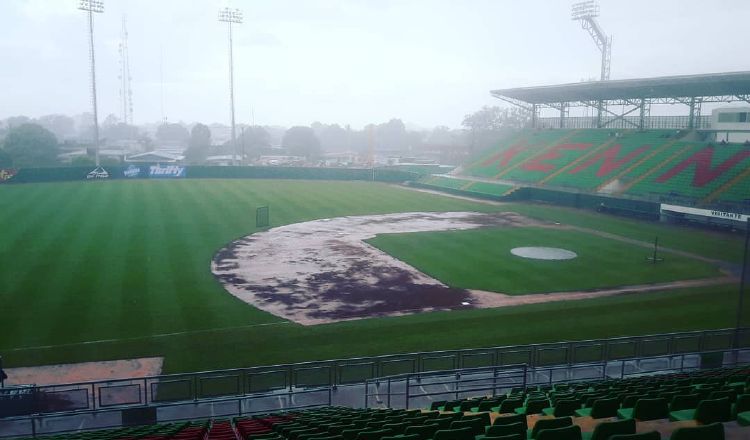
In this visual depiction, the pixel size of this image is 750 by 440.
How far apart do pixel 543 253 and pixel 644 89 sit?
115 feet

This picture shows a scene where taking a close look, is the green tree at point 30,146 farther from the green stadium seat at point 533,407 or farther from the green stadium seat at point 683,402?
the green stadium seat at point 683,402

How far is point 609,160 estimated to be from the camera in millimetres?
64250

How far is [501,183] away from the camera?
70750mm

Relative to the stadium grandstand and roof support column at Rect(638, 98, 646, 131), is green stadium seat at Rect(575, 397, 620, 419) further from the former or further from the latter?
roof support column at Rect(638, 98, 646, 131)

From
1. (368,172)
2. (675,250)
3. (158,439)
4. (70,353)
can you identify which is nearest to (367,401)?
(158,439)

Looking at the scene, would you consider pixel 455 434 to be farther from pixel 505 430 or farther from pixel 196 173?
pixel 196 173

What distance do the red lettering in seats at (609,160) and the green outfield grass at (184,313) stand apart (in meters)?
20.6

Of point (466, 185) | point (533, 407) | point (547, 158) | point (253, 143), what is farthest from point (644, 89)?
point (253, 143)

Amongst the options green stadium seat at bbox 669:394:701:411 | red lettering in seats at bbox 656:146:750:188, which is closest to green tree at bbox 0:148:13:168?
red lettering in seats at bbox 656:146:750:188

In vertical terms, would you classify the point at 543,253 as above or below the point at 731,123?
below

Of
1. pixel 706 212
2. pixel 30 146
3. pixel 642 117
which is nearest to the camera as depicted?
pixel 706 212

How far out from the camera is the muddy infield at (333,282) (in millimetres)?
25078

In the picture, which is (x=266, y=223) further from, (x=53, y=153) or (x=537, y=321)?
(x=53, y=153)

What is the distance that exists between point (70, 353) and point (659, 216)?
45841 millimetres
